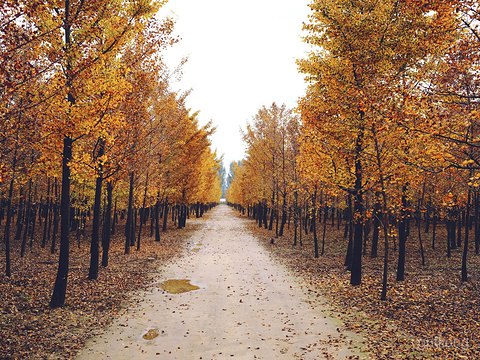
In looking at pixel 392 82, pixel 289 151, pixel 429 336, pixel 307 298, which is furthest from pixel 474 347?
pixel 289 151

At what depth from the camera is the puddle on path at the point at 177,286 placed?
11.7 meters

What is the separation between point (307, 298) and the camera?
35.6 feet

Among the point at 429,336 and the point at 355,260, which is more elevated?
the point at 355,260

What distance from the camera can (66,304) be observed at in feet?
30.7

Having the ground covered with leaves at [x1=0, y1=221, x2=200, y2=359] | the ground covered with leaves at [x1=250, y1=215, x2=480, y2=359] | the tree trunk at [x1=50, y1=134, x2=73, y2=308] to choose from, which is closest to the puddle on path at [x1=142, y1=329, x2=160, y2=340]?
Result: the ground covered with leaves at [x1=0, y1=221, x2=200, y2=359]

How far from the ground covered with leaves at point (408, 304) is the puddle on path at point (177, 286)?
15.7 feet

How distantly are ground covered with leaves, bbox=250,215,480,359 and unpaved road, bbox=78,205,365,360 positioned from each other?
0.79m

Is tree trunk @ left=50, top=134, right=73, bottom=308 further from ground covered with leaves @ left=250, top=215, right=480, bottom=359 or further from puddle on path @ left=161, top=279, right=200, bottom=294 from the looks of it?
ground covered with leaves @ left=250, top=215, right=480, bottom=359

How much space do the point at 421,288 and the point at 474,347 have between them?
5351mm

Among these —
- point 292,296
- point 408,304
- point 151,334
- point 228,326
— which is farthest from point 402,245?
point 151,334

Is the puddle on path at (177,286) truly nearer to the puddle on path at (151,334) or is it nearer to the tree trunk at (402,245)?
the puddle on path at (151,334)

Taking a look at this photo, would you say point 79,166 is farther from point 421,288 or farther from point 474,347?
point 421,288

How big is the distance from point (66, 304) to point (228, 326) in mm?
5062

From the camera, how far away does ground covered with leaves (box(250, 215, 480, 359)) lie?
7000 millimetres
